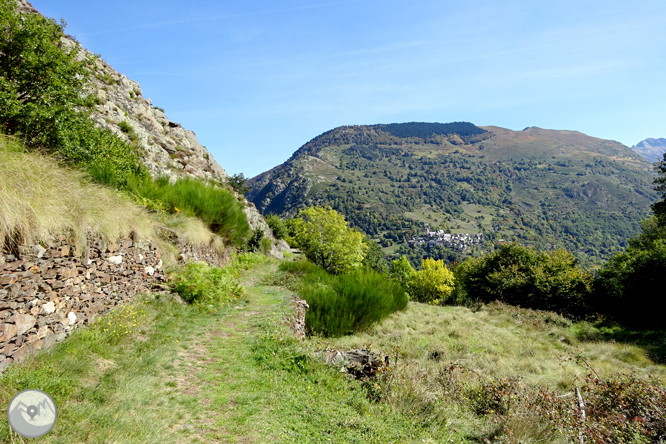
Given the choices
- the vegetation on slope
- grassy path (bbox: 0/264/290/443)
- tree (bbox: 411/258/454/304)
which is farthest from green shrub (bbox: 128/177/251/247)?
tree (bbox: 411/258/454/304)

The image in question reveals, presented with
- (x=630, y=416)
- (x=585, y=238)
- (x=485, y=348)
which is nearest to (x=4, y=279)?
(x=630, y=416)

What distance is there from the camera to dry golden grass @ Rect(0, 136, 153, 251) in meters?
4.20

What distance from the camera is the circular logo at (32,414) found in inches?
56.9

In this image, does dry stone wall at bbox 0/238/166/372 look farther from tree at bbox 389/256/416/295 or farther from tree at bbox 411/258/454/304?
tree at bbox 389/256/416/295

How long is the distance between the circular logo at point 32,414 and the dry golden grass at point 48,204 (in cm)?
347

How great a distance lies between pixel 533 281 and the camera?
2338 centimetres

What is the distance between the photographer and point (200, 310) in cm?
831

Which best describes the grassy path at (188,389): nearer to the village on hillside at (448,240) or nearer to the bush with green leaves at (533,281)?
Answer: the bush with green leaves at (533,281)

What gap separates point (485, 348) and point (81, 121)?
14.7 m

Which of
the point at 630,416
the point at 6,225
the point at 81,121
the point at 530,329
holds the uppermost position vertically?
the point at 81,121

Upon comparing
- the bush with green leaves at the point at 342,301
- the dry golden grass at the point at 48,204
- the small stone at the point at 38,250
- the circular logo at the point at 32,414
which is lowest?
the bush with green leaves at the point at 342,301

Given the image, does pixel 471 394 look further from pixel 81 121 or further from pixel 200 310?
pixel 81 121

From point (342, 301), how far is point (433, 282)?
38229 mm

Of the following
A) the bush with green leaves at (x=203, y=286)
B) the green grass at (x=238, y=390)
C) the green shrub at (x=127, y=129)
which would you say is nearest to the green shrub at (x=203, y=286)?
the bush with green leaves at (x=203, y=286)
